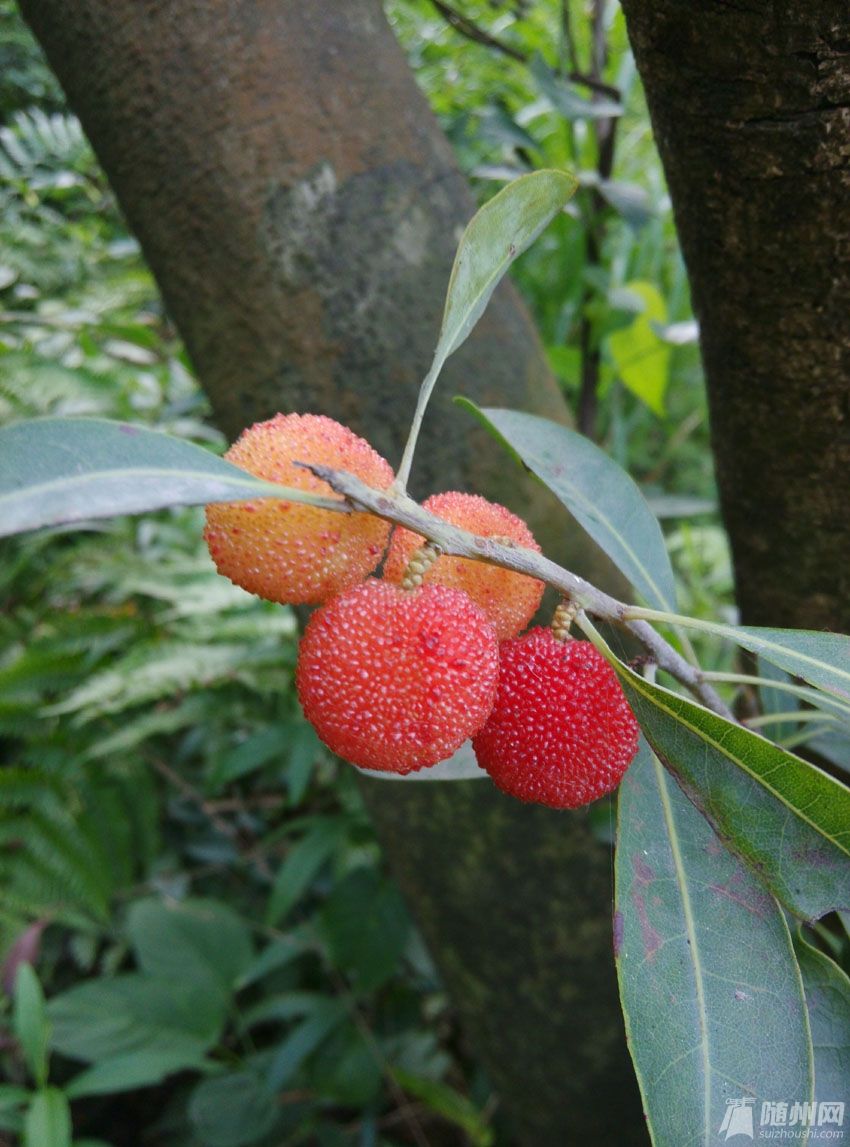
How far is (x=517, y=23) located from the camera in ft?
5.15

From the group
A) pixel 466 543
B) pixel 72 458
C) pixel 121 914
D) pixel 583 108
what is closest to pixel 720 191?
pixel 466 543

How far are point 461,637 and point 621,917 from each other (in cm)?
17

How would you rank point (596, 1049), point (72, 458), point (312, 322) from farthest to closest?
point (596, 1049), point (312, 322), point (72, 458)

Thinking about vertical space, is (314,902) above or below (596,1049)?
below

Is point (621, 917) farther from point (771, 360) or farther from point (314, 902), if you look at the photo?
point (314, 902)

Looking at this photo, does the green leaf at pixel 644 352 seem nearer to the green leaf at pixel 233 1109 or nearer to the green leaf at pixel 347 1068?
the green leaf at pixel 347 1068

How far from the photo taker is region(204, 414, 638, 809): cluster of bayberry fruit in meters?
0.36

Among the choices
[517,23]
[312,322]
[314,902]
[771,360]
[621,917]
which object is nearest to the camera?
[621,917]

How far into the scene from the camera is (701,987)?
0.42 metres

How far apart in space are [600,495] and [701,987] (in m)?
0.31

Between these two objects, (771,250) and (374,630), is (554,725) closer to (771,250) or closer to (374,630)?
(374,630)

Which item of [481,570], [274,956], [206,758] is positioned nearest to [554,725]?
[481,570]

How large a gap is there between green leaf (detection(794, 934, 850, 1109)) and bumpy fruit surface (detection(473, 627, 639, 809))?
0.54ft

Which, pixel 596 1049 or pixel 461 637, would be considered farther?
pixel 596 1049
